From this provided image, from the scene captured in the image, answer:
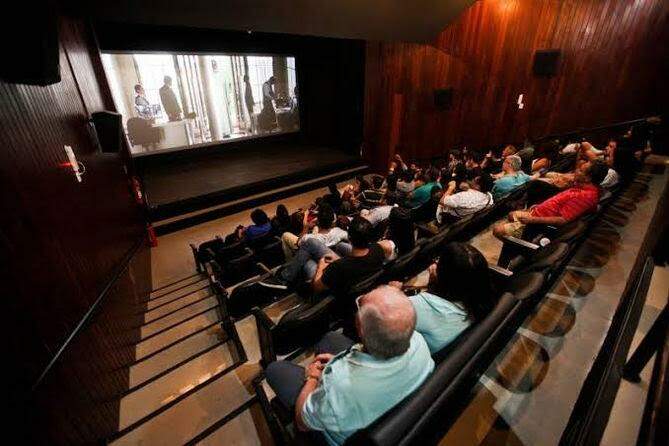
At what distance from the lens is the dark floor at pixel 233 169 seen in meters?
6.11

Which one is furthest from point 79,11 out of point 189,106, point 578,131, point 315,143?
point 578,131

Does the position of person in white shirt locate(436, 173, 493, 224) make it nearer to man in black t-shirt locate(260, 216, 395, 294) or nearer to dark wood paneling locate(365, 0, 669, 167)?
man in black t-shirt locate(260, 216, 395, 294)

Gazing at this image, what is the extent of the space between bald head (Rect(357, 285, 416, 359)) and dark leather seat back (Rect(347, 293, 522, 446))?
157mm

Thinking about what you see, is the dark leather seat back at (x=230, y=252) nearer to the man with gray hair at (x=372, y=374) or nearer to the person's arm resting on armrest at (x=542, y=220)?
the man with gray hair at (x=372, y=374)

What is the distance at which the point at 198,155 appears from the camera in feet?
25.8

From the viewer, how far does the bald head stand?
42.8 inches

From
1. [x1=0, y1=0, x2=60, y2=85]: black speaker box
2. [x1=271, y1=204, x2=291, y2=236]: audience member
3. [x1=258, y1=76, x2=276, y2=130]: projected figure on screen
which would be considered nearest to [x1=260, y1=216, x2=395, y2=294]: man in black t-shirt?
Result: [x1=271, y1=204, x2=291, y2=236]: audience member

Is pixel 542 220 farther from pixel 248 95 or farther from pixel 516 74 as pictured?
pixel 248 95

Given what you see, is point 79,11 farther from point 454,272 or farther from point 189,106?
point 454,272

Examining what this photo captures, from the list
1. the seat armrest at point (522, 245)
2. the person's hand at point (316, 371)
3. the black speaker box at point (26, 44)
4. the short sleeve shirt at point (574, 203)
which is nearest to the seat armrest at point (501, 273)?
the seat armrest at point (522, 245)

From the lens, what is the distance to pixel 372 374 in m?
1.09

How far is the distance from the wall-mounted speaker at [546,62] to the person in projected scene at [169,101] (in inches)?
335

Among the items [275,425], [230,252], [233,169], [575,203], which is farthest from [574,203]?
[233,169]

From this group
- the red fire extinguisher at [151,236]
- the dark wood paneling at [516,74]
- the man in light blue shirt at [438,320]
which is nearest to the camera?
the man in light blue shirt at [438,320]
